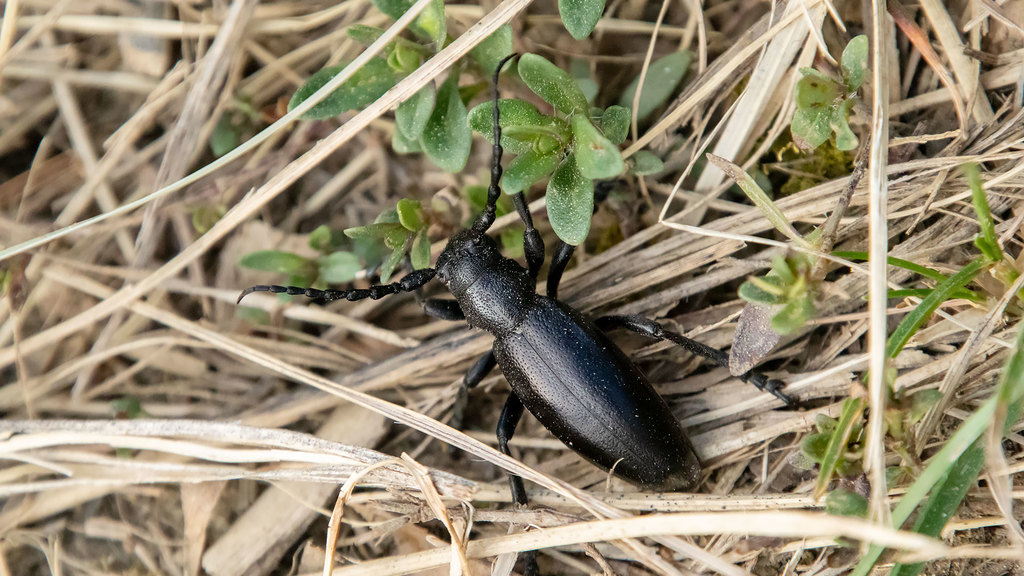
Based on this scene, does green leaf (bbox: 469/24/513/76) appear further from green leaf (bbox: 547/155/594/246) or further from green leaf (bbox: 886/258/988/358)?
green leaf (bbox: 886/258/988/358)

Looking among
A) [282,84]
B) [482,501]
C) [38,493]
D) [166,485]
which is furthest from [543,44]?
[38,493]

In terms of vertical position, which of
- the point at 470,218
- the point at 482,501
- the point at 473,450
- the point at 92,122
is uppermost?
the point at 92,122

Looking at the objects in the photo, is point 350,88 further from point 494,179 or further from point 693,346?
point 693,346

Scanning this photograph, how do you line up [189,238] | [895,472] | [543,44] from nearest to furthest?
[895,472]
[543,44]
[189,238]

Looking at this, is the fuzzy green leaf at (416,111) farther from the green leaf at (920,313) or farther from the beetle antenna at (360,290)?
the green leaf at (920,313)

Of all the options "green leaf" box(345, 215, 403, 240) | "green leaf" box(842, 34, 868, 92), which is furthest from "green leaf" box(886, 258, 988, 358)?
"green leaf" box(345, 215, 403, 240)

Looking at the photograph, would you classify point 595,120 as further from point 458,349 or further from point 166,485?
point 166,485

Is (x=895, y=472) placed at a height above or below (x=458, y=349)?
below

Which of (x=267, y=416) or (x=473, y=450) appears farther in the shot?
(x=267, y=416)
